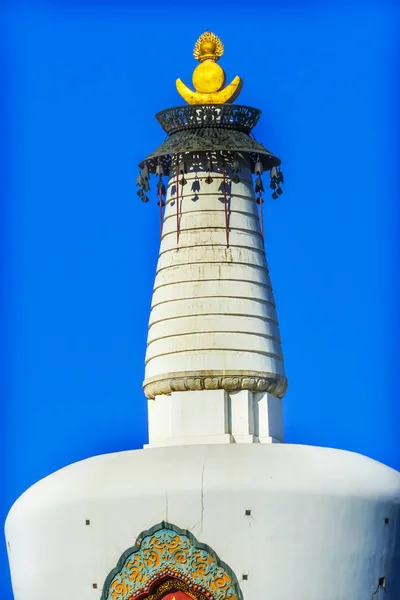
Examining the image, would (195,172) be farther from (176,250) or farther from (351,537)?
(351,537)

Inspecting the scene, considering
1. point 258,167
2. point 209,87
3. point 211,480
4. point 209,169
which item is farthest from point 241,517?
point 209,87

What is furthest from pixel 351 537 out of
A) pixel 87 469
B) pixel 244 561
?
pixel 87 469

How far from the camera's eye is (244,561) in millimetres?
34688

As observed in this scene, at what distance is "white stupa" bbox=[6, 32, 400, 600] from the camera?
34.8m

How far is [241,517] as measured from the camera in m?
34.7

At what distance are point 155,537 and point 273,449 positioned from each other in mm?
2737

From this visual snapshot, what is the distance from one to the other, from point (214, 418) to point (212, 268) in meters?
3.10

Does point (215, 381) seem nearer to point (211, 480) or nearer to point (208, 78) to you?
point (211, 480)

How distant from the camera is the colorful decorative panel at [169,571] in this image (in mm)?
34812

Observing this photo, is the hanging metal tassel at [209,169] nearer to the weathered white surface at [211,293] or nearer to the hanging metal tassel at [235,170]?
the weathered white surface at [211,293]

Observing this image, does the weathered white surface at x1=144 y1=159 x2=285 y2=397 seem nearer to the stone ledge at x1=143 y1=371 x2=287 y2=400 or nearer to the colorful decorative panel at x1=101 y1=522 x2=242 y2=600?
the stone ledge at x1=143 y1=371 x2=287 y2=400

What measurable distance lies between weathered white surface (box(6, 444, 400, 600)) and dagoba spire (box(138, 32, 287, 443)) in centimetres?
195

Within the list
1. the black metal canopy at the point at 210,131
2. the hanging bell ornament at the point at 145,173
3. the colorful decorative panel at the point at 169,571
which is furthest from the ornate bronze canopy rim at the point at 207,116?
the colorful decorative panel at the point at 169,571

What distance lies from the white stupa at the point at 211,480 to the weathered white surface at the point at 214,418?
0.09ft
